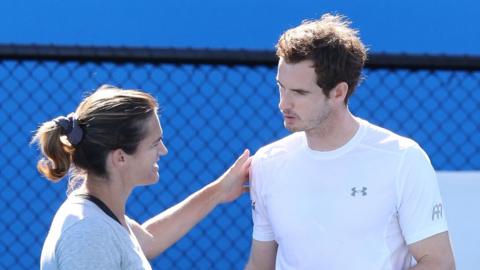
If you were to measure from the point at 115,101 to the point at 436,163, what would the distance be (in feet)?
7.33

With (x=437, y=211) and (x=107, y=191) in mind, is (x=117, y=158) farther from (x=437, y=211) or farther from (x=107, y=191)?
(x=437, y=211)

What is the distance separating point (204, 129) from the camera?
436cm

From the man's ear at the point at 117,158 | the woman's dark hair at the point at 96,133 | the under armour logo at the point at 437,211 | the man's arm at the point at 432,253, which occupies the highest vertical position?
the woman's dark hair at the point at 96,133

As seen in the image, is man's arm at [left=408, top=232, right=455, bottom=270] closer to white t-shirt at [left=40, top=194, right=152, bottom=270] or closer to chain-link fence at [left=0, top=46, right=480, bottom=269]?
white t-shirt at [left=40, top=194, right=152, bottom=270]

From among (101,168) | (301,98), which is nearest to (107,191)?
(101,168)

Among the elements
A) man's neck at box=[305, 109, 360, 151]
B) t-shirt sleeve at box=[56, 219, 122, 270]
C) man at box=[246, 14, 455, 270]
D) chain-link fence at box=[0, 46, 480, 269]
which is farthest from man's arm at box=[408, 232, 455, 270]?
chain-link fence at box=[0, 46, 480, 269]

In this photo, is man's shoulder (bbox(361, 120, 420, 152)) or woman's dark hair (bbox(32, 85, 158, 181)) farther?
man's shoulder (bbox(361, 120, 420, 152))

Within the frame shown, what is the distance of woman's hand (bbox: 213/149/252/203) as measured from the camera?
3.12 m

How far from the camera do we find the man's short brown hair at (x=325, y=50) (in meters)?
2.88

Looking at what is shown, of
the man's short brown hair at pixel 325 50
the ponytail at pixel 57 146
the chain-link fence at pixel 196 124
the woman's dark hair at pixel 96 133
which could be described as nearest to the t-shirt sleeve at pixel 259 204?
the man's short brown hair at pixel 325 50

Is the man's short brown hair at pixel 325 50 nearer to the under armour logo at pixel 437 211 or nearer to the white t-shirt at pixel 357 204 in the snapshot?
the white t-shirt at pixel 357 204

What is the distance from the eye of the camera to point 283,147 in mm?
3043

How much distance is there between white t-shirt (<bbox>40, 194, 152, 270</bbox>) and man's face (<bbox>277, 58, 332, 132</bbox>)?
584mm

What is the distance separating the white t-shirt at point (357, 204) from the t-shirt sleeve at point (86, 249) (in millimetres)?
649
